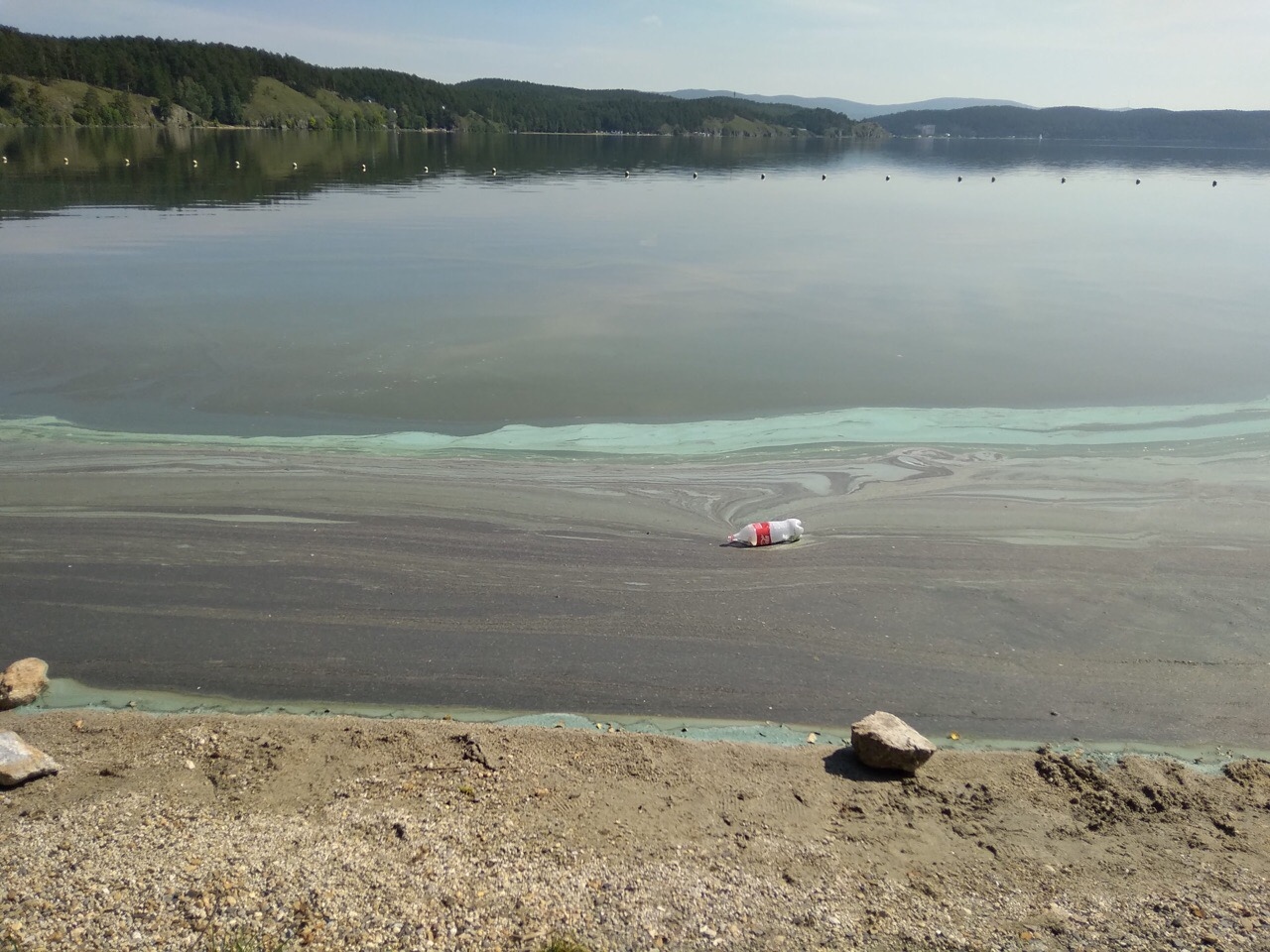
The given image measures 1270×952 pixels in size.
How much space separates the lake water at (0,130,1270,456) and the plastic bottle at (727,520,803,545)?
208 cm

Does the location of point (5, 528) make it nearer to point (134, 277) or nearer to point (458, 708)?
point (458, 708)

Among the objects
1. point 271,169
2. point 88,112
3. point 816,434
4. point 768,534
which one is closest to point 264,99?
point 88,112

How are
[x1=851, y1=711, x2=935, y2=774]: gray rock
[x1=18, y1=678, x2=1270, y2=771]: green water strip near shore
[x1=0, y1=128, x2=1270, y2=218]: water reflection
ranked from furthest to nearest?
[x1=0, y1=128, x2=1270, y2=218]: water reflection → [x1=18, y1=678, x2=1270, y2=771]: green water strip near shore → [x1=851, y1=711, x2=935, y2=774]: gray rock

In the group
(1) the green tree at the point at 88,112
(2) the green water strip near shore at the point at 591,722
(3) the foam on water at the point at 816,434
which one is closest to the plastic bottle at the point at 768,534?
(3) the foam on water at the point at 816,434

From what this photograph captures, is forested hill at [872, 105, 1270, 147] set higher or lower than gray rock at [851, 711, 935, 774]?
higher

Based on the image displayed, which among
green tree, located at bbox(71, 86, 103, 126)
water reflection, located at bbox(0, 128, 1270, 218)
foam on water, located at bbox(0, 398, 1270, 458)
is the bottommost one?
foam on water, located at bbox(0, 398, 1270, 458)

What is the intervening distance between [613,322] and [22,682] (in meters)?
10.3

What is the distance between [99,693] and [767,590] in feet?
15.3

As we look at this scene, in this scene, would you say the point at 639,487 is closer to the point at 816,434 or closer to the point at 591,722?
the point at 816,434

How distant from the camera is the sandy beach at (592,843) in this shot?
3488 mm

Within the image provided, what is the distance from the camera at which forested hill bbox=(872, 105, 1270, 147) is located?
14388cm

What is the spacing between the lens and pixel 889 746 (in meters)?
4.77

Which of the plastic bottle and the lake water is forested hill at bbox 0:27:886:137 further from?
the plastic bottle

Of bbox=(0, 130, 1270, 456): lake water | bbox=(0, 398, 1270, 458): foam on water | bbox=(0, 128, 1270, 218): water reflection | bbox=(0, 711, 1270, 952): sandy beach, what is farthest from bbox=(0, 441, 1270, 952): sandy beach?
bbox=(0, 128, 1270, 218): water reflection
